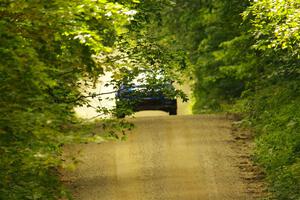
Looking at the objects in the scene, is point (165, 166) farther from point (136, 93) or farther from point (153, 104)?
point (153, 104)

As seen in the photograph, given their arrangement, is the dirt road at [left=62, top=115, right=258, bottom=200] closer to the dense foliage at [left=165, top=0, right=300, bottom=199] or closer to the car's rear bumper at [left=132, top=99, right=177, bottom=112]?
the dense foliage at [left=165, top=0, right=300, bottom=199]

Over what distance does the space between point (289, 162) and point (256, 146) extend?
3172 millimetres

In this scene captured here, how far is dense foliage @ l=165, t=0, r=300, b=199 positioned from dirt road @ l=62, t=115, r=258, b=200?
921 mm

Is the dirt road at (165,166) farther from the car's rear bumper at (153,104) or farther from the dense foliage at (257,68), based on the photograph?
the car's rear bumper at (153,104)

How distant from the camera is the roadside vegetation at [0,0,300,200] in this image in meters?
8.87

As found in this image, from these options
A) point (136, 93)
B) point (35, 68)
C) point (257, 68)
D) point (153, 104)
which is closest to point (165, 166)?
point (136, 93)

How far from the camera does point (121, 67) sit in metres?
15.5

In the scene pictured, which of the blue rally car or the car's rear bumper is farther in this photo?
the car's rear bumper

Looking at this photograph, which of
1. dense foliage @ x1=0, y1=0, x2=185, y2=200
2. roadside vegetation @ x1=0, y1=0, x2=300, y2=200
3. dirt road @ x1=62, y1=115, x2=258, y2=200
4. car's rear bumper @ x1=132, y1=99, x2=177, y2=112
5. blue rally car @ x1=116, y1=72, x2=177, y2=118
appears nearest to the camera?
dense foliage @ x1=0, y1=0, x2=185, y2=200

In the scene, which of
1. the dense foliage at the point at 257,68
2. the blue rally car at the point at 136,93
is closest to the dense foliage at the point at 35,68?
the dense foliage at the point at 257,68

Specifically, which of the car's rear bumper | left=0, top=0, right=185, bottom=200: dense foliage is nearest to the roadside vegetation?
left=0, top=0, right=185, bottom=200: dense foliage

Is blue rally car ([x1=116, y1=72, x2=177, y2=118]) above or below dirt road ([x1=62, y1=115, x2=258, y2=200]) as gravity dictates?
above

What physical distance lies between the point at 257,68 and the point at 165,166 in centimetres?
681

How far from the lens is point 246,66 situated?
24438 mm
